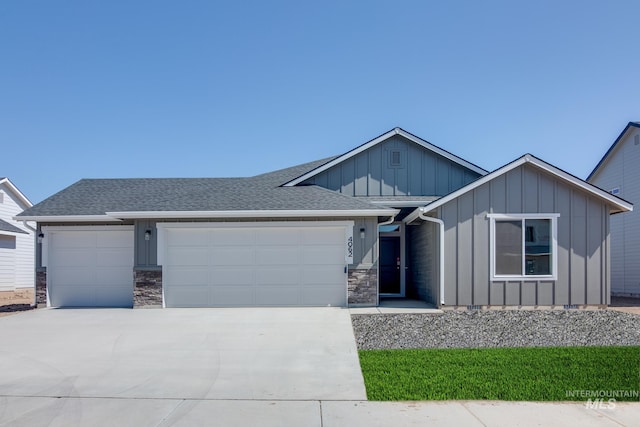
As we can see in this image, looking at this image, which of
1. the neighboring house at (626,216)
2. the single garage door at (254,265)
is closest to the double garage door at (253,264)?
the single garage door at (254,265)

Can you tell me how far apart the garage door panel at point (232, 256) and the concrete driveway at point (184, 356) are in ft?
5.12

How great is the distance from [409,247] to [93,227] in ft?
31.4

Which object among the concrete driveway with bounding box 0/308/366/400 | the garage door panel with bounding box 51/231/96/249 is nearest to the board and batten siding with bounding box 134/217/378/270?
the concrete driveway with bounding box 0/308/366/400

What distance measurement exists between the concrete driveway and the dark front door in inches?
153

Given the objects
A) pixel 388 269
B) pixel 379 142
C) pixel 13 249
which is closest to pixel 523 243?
pixel 388 269

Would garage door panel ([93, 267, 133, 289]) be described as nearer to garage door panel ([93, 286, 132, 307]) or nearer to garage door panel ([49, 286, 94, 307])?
garage door panel ([93, 286, 132, 307])

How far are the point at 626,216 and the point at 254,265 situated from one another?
556 inches

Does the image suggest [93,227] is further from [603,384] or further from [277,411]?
[603,384]

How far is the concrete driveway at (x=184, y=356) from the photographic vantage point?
19.7ft

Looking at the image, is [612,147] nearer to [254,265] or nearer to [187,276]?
[254,265]

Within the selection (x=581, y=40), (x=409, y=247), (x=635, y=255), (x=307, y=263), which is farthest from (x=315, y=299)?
(x=635, y=255)

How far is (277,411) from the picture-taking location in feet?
17.1

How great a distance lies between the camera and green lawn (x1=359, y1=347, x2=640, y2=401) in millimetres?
5633

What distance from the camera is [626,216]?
18.0 m
